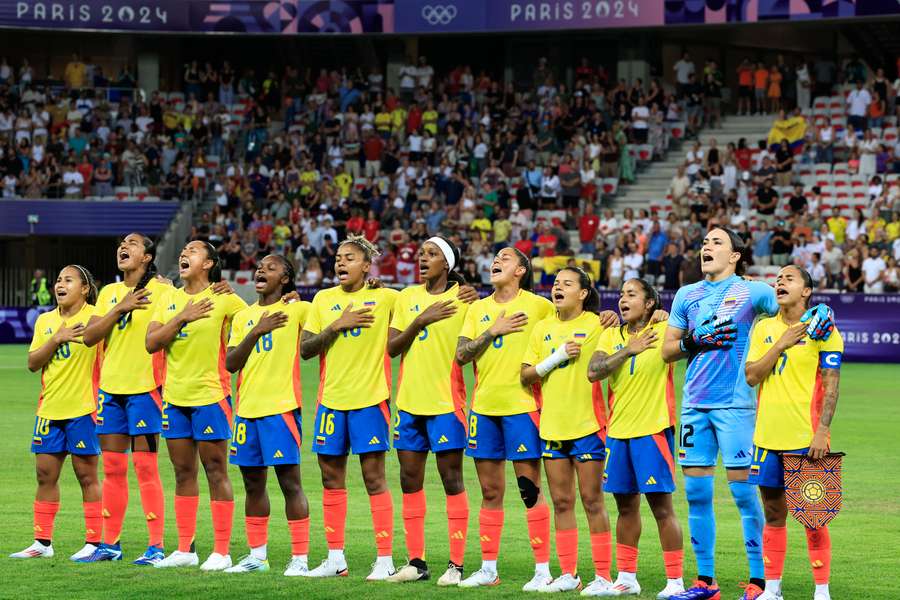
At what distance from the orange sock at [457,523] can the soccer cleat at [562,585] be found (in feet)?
2.34

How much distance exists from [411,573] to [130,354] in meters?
2.65

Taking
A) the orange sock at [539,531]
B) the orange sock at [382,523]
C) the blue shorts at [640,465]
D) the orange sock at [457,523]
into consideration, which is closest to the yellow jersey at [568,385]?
the blue shorts at [640,465]

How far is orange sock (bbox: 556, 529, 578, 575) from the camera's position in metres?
9.73

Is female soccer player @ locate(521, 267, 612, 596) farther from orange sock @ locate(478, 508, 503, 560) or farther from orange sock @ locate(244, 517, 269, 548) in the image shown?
orange sock @ locate(244, 517, 269, 548)

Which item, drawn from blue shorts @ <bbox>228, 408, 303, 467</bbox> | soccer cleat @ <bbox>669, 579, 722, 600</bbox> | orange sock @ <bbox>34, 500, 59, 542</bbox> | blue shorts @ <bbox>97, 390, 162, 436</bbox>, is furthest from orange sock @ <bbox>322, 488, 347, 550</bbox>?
soccer cleat @ <bbox>669, 579, 722, 600</bbox>

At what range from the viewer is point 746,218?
3519cm

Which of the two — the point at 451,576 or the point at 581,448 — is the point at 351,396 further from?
the point at 581,448

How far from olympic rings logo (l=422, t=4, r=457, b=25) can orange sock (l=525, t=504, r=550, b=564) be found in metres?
34.2

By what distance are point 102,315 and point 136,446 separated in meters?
0.99

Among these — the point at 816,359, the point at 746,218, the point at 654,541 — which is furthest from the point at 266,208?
the point at 816,359

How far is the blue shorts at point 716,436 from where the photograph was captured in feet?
30.4

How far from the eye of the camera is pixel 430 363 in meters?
10.3

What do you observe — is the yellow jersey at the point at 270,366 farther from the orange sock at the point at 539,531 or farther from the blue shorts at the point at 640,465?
the blue shorts at the point at 640,465

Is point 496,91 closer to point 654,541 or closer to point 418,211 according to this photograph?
point 418,211
